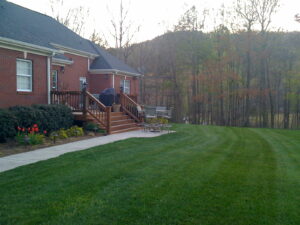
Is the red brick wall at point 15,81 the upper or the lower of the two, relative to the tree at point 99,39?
lower

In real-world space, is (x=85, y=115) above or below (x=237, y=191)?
above

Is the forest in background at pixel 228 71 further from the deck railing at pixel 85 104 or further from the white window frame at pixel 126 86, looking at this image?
the deck railing at pixel 85 104

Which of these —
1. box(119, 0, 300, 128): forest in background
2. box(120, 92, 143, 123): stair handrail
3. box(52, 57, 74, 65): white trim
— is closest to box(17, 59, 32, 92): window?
box(52, 57, 74, 65): white trim

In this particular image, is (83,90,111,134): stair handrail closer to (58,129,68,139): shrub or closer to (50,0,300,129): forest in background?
(58,129,68,139): shrub

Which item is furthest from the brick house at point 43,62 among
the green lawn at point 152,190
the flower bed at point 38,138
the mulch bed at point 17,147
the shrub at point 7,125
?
the green lawn at point 152,190

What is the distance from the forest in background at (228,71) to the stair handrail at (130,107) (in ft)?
41.2

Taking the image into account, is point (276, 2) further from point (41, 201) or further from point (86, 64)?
point (41, 201)

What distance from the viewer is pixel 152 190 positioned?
4871 mm

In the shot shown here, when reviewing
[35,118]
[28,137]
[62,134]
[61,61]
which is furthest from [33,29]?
[28,137]

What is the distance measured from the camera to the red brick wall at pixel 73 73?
1745cm

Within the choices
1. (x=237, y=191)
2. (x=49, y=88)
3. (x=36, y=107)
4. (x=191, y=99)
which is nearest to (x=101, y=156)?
(x=237, y=191)

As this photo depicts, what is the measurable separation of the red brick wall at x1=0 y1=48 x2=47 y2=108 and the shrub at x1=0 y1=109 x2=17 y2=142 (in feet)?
5.41

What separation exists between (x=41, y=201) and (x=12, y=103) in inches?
326

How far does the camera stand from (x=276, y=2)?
26.3 m
